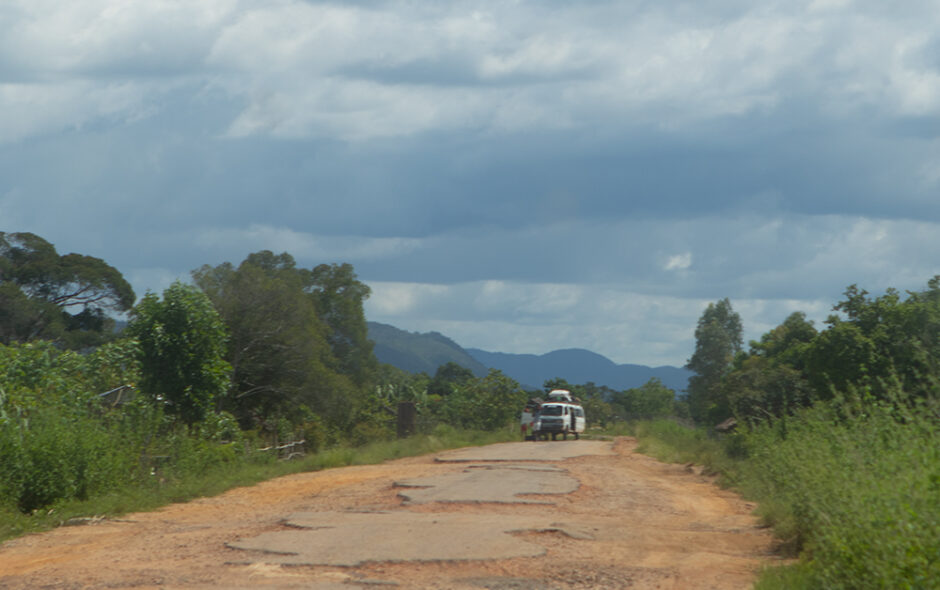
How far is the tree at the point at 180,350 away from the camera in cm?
1888

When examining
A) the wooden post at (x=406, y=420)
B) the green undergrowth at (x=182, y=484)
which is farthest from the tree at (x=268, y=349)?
the green undergrowth at (x=182, y=484)

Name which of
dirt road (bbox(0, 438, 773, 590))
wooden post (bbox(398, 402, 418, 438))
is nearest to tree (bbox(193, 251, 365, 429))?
wooden post (bbox(398, 402, 418, 438))

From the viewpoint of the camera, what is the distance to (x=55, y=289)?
53938mm

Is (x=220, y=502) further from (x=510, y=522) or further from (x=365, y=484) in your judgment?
(x=510, y=522)

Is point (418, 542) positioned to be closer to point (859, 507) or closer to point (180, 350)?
point (859, 507)

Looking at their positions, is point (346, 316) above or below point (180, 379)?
above

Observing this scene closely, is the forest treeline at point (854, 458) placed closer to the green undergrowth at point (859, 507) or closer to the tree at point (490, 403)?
the green undergrowth at point (859, 507)

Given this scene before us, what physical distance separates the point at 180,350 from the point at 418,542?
11055 mm

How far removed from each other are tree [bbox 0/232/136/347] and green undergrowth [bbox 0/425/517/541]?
30750mm

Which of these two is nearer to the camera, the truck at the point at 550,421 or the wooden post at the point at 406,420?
the wooden post at the point at 406,420

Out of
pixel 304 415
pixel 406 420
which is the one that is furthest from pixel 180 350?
pixel 304 415

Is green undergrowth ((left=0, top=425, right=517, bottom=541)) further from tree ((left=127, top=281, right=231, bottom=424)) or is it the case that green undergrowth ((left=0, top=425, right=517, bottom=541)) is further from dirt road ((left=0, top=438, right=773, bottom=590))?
tree ((left=127, top=281, right=231, bottom=424))

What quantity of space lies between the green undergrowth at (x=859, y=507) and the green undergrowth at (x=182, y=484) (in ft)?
28.8

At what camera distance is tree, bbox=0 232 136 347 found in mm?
49531
